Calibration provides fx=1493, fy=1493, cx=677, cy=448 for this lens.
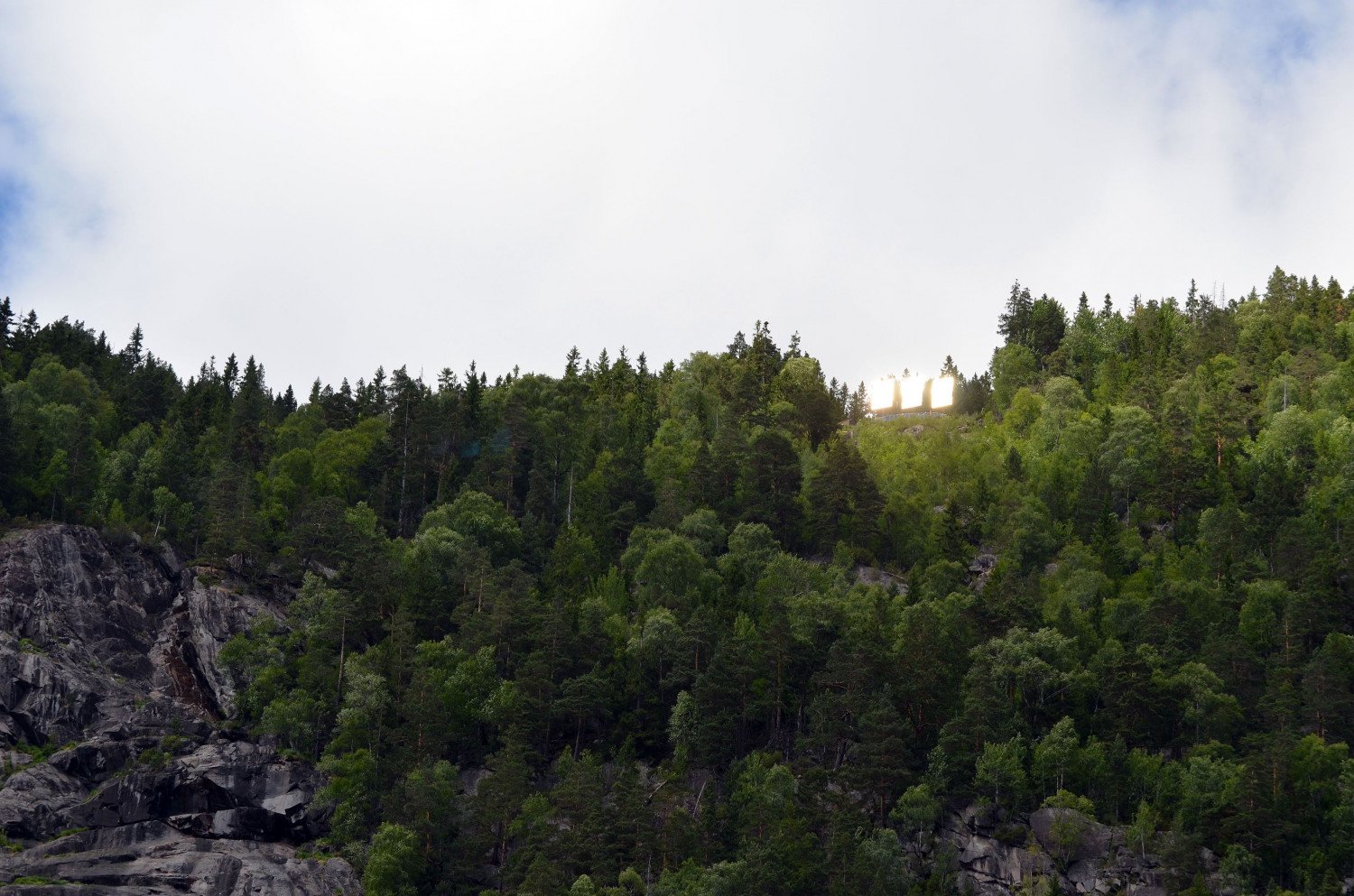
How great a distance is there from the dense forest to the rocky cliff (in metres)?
3.25

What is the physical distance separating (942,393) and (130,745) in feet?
313

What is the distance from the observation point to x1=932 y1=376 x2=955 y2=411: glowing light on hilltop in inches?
6403

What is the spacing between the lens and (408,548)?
119500 mm

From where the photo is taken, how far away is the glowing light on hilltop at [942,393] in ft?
534

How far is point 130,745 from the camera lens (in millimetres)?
99250

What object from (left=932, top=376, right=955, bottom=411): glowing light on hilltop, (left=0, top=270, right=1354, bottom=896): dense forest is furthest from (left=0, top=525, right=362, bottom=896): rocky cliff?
(left=932, top=376, right=955, bottom=411): glowing light on hilltop

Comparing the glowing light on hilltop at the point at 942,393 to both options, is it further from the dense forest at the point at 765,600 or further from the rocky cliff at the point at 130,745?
the rocky cliff at the point at 130,745

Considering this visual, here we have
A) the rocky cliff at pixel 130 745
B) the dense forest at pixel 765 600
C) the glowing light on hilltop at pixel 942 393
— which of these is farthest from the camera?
the glowing light on hilltop at pixel 942 393

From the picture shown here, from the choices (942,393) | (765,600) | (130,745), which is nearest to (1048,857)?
Result: (765,600)

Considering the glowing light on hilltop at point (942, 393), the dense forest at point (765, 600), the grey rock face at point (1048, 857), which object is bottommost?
the grey rock face at point (1048, 857)

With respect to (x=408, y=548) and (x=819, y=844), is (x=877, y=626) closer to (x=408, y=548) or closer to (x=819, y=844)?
(x=819, y=844)

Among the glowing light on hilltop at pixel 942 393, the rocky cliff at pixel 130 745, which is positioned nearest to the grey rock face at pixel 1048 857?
the rocky cliff at pixel 130 745

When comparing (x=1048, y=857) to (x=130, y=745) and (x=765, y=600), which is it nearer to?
(x=765, y=600)

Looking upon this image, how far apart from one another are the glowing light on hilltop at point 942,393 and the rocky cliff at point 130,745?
258 feet
